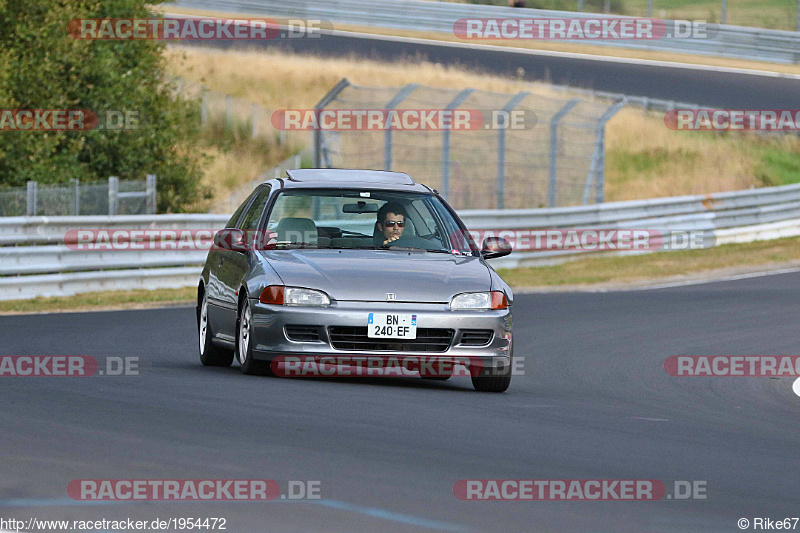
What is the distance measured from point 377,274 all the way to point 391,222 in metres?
1.09

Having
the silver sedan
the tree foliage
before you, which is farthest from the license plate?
the tree foliage

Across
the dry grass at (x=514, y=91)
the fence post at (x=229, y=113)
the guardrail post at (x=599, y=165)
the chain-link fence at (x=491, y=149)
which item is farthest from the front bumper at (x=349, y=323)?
the fence post at (x=229, y=113)

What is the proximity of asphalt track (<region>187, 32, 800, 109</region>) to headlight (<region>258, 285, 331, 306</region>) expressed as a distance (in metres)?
29.8

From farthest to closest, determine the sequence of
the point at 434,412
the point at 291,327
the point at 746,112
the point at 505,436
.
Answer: the point at 746,112, the point at 291,327, the point at 434,412, the point at 505,436

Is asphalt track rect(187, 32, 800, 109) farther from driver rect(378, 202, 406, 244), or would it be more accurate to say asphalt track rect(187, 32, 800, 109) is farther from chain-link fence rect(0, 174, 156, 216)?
driver rect(378, 202, 406, 244)

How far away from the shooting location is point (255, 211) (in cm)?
1162

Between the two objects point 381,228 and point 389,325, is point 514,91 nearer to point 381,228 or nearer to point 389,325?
point 381,228

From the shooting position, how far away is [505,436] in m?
8.00

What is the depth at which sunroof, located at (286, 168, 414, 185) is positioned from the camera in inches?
451

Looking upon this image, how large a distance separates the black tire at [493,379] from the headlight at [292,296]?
1.25 metres

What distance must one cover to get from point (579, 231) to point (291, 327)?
54.7ft

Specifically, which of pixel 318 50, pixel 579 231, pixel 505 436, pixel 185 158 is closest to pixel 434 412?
pixel 505 436

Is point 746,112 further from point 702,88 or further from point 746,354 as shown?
point 746,354

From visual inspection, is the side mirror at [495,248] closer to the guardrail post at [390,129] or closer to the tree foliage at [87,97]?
the guardrail post at [390,129]
